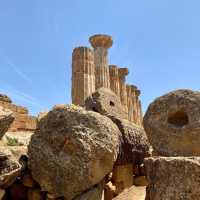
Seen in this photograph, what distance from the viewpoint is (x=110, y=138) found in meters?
4.06

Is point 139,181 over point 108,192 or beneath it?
over

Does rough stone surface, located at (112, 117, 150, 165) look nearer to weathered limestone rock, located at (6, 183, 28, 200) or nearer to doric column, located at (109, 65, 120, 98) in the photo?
weathered limestone rock, located at (6, 183, 28, 200)

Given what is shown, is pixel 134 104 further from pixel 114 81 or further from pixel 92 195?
pixel 92 195

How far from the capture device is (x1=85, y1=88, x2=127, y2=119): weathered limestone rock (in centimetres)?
552

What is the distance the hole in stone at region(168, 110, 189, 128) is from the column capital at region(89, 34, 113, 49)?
509 inches

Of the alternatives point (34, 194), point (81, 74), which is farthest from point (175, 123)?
point (81, 74)

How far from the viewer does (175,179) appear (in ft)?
10.8

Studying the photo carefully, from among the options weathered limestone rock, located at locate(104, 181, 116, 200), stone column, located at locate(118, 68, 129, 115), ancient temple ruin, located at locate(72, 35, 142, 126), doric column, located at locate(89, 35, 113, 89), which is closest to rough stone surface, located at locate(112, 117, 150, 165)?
weathered limestone rock, located at locate(104, 181, 116, 200)

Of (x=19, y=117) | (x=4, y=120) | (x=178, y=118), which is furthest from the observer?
(x=19, y=117)

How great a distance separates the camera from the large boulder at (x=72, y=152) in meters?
3.86

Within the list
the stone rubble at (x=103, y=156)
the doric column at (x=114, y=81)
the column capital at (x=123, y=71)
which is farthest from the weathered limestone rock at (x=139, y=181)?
the column capital at (x=123, y=71)

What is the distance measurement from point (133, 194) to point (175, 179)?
1827 millimetres

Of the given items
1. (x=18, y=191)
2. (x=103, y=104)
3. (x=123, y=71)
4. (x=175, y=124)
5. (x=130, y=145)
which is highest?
(x=123, y=71)

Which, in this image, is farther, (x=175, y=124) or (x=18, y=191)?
(x=175, y=124)
